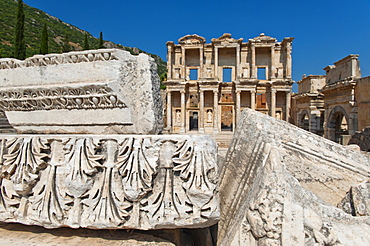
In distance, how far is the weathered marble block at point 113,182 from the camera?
1.86 meters

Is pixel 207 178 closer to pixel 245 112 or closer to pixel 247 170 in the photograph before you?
pixel 247 170

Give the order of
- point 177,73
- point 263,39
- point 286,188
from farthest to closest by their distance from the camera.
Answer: point 177,73
point 263,39
point 286,188

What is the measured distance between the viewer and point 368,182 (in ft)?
6.44

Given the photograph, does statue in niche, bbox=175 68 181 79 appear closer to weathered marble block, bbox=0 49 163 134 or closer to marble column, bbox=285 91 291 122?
marble column, bbox=285 91 291 122

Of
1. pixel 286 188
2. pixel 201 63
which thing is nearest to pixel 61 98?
pixel 286 188

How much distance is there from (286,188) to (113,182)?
1.37m

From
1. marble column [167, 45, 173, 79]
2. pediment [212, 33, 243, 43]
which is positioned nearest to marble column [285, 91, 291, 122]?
pediment [212, 33, 243, 43]

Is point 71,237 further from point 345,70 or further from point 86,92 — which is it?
point 345,70

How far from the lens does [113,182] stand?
1940 mm

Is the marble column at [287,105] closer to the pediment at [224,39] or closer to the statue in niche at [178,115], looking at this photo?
the pediment at [224,39]

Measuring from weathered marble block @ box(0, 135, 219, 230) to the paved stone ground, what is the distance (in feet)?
0.45

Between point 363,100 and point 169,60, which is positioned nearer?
point 363,100

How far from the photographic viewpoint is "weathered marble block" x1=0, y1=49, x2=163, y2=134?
227 cm

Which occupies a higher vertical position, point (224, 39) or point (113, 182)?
point (224, 39)
